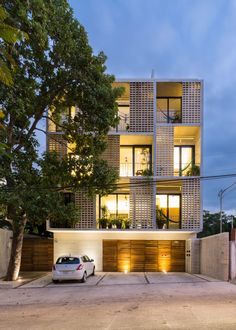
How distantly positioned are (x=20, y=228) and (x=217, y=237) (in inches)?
370

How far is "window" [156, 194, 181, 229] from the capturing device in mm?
24484

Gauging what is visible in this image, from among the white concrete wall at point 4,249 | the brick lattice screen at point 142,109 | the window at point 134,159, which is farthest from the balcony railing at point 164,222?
the white concrete wall at point 4,249

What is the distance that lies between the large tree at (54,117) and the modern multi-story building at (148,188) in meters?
4.34

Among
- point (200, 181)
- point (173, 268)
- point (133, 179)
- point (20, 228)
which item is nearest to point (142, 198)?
point (133, 179)

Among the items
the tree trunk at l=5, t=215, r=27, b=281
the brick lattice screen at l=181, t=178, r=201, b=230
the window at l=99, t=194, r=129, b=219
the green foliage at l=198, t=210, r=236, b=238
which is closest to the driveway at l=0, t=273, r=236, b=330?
the tree trunk at l=5, t=215, r=27, b=281

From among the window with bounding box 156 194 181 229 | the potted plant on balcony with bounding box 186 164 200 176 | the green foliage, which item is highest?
the potted plant on balcony with bounding box 186 164 200 176

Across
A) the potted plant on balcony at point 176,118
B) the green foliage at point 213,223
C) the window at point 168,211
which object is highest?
the potted plant on balcony at point 176,118

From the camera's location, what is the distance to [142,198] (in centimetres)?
2422

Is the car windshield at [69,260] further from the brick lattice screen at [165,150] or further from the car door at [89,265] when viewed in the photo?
the brick lattice screen at [165,150]

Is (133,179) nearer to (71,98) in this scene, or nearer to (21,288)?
(71,98)

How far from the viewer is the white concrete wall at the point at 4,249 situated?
2186 cm

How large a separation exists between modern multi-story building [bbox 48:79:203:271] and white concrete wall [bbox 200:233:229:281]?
1354 mm

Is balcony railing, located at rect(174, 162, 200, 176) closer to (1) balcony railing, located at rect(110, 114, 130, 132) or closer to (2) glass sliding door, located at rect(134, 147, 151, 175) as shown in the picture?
(2) glass sliding door, located at rect(134, 147, 151, 175)

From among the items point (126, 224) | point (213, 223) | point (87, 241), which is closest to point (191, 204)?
point (126, 224)
